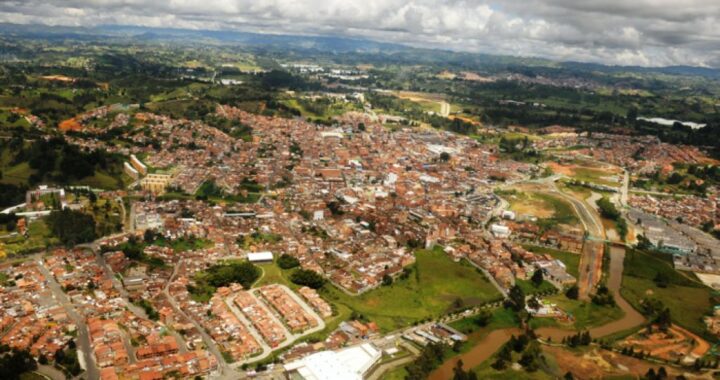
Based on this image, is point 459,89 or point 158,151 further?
point 459,89

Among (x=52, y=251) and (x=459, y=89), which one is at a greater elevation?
(x=459, y=89)

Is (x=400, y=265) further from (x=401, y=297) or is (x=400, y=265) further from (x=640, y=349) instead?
(x=640, y=349)

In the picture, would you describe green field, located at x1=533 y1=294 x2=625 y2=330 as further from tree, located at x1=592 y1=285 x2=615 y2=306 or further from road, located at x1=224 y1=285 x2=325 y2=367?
road, located at x1=224 y1=285 x2=325 y2=367

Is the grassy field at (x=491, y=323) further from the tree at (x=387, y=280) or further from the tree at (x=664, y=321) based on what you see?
the tree at (x=664, y=321)

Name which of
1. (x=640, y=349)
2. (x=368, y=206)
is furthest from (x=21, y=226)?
(x=640, y=349)

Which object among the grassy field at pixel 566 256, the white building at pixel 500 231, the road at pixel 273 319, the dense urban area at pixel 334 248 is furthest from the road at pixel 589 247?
the road at pixel 273 319

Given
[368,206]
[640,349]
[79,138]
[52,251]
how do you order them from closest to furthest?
[640,349], [52,251], [368,206], [79,138]
